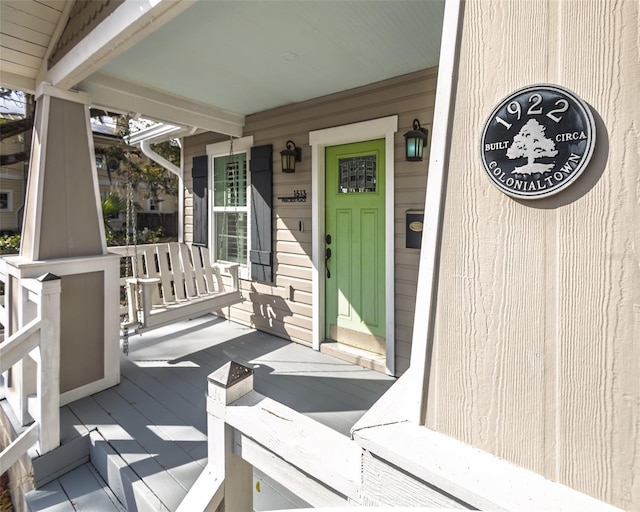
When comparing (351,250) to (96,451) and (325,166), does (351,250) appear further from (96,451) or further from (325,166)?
(96,451)

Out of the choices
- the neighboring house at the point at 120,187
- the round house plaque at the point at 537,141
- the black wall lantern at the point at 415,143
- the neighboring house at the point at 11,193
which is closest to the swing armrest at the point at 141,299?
the black wall lantern at the point at 415,143

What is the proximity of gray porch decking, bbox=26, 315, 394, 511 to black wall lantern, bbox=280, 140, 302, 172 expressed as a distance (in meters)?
1.89

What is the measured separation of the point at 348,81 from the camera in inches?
122

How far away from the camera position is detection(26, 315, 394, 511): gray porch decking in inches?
75.2

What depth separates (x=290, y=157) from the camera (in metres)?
3.67

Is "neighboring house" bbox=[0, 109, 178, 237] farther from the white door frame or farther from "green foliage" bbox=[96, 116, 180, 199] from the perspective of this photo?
the white door frame

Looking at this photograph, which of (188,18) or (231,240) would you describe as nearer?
(188,18)

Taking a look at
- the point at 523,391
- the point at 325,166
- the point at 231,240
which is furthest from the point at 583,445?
the point at 231,240

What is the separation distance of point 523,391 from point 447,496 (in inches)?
9.1

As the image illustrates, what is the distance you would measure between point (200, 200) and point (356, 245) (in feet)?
8.33

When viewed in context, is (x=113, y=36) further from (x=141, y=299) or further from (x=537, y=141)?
(x=537, y=141)

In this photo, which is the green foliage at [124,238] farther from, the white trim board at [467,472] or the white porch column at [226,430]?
the white trim board at [467,472]

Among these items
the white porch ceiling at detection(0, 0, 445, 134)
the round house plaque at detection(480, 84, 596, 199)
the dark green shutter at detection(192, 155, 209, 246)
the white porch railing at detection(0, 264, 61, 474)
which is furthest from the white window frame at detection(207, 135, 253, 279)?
the round house plaque at detection(480, 84, 596, 199)

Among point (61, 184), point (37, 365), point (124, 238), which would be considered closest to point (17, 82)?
point (61, 184)
